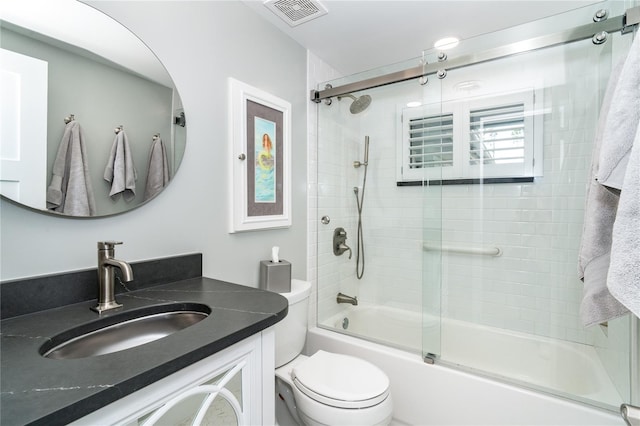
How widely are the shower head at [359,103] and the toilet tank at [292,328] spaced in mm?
1379

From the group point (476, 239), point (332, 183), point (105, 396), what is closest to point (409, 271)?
point (476, 239)

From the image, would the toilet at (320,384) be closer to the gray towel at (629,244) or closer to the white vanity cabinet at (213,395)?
the white vanity cabinet at (213,395)

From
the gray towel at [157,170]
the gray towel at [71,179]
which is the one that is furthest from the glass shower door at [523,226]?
the gray towel at [71,179]

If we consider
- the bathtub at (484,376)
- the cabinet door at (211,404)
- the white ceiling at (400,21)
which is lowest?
the bathtub at (484,376)

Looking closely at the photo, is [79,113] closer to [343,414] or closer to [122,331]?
[122,331]

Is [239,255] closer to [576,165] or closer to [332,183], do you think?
[332,183]

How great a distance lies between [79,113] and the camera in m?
1.04

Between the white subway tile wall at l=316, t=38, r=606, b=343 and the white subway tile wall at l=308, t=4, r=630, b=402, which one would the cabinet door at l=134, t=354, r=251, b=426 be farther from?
the white subway tile wall at l=316, t=38, r=606, b=343

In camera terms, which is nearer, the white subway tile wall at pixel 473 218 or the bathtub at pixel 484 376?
the bathtub at pixel 484 376

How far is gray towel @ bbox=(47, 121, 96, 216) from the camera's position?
0.98 metres

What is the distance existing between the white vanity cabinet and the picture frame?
81cm

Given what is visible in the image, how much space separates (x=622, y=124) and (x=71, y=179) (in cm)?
169

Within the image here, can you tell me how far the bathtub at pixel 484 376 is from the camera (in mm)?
1376

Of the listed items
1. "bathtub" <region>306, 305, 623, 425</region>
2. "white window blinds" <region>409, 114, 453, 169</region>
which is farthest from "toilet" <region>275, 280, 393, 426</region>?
"white window blinds" <region>409, 114, 453, 169</region>
